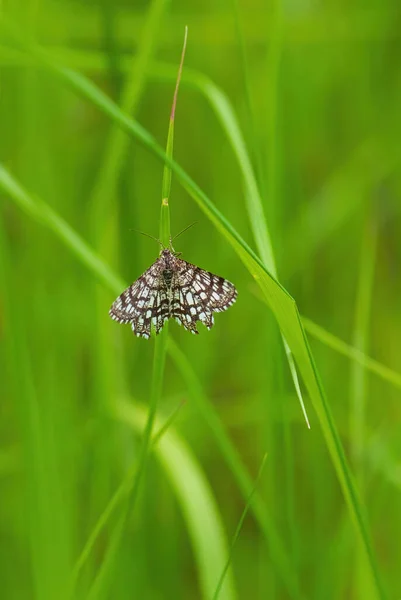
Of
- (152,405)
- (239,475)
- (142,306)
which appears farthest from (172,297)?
(152,405)

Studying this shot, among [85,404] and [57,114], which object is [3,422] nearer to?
[85,404]

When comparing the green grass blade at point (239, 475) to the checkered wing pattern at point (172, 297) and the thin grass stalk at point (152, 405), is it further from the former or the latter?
the thin grass stalk at point (152, 405)

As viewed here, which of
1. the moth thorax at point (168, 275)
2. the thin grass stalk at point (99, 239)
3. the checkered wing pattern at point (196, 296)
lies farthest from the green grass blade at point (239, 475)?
the thin grass stalk at point (99, 239)

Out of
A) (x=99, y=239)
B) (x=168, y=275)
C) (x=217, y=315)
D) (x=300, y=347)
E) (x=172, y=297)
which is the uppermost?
(x=217, y=315)

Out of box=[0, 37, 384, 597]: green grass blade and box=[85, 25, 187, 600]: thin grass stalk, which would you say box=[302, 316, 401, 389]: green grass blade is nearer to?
box=[0, 37, 384, 597]: green grass blade

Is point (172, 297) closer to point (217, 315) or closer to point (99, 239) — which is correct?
point (99, 239)

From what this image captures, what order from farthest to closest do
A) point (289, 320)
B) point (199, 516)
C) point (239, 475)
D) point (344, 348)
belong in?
point (199, 516) < point (239, 475) < point (344, 348) < point (289, 320)

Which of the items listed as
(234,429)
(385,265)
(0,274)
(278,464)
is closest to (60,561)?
(0,274)
